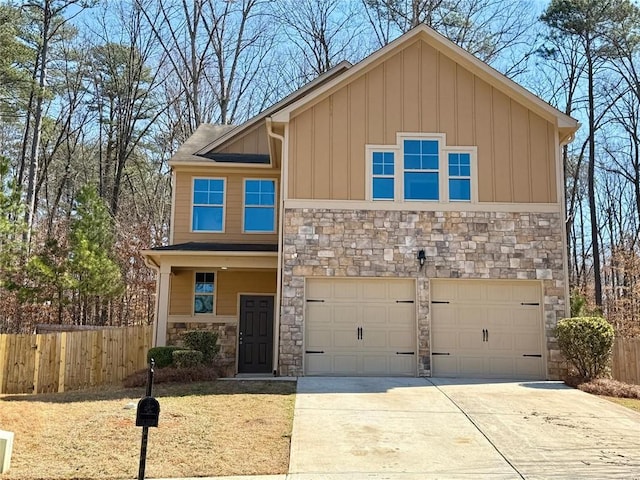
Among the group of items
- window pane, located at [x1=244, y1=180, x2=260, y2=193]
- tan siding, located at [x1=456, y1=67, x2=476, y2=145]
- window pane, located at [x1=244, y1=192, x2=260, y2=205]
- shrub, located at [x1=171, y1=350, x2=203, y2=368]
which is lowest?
shrub, located at [x1=171, y1=350, x2=203, y2=368]

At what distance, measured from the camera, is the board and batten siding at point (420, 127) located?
12703 mm

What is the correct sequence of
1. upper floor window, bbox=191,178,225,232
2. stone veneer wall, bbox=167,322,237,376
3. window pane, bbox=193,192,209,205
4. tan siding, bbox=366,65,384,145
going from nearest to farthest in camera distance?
tan siding, bbox=366,65,384,145 < stone veneer wall, bbox=167,322,237,376 < upper floor window, bbox=191,178,225,232 < window pane, bbox=193,192,209,205

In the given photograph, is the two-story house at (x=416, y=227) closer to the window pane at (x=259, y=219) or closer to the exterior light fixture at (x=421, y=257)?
the exterior light fixture at (x=421, y=257)

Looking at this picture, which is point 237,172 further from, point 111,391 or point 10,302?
point 10,302

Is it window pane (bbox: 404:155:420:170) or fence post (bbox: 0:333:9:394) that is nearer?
fence post (bbox: 0:333:9:394)

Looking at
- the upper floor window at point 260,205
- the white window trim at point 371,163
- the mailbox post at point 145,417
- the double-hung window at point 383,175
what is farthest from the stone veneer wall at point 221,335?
the mailbox post at point 145,417

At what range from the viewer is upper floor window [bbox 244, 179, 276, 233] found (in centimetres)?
1527

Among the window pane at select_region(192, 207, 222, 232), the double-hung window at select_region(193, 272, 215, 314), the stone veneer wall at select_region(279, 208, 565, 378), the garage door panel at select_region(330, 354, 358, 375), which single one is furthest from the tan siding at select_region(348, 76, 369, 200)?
the double-hung window at select_region(193, 272, 215, 314)

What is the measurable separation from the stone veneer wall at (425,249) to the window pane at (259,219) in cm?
288

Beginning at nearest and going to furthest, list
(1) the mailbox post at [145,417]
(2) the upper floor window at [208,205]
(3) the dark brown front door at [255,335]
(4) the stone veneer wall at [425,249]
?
1. (1) the mailbox post at [145,417]
2. (4) the stone veneer wall at [425,249]
3. (3) the dark brown front door at [255,335]
4. (2) the upper floor window at [208,205]

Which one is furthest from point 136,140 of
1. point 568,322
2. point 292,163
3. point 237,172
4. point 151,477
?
point 151,477

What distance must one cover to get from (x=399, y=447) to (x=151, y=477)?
2869 mm

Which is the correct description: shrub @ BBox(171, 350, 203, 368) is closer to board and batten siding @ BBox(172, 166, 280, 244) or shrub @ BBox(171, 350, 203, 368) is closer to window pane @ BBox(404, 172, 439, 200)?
board and batten siding @ BBox(172, 166, 280, 244)

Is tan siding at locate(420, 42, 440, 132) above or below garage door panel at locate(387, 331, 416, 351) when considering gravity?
above
